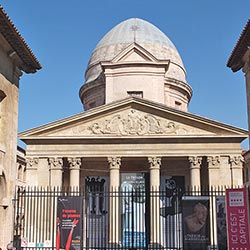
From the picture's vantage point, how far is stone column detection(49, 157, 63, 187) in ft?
109

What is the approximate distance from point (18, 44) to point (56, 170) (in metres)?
18.6

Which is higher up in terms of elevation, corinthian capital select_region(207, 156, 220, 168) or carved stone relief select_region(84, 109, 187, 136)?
carved stone relief select_region(84, 109, 187, 136)

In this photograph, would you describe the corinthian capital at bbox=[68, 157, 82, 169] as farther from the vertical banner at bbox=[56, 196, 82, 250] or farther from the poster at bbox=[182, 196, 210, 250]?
the poster at bbox=[182, 196, 210, 250]

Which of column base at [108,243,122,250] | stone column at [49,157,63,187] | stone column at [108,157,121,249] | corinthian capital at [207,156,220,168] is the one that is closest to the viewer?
column base at [108,243,122,250]

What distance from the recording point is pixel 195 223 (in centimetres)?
1617

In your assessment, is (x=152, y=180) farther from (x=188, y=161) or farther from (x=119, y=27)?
(x=119, y=27)

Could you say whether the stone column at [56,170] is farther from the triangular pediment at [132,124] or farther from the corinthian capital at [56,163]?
the triangular pediment at [132,124]

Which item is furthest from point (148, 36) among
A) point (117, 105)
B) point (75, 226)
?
point (75, 226)

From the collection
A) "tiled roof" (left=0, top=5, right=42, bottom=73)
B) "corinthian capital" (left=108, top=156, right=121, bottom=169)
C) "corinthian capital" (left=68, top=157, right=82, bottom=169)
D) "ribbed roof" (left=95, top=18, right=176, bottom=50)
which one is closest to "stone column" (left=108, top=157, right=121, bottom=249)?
"corinthian capital" (left=108, top=156, right=121, bottom=169)

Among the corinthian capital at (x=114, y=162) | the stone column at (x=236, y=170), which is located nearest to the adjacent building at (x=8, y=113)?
the corinthian capital at (x=114, y=162)

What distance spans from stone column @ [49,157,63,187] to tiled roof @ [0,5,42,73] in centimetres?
1570

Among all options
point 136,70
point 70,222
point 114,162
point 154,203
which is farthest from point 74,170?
point 70,222

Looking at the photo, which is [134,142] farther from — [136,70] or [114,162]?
[136,70]

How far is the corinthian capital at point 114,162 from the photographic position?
33.2 meters
